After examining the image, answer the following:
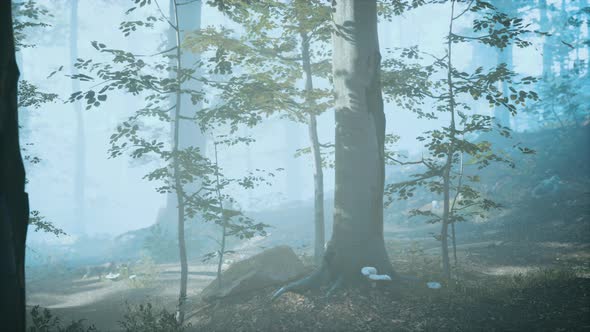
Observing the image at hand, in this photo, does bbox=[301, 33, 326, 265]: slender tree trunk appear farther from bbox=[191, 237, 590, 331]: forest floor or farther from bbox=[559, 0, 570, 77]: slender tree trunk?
bbox=[559, 0, 570, 77]: slender tree trunk

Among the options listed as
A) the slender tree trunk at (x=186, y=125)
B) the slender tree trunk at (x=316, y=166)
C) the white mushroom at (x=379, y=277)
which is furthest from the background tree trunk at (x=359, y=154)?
the slender tree trunk at (x=186, y=125)

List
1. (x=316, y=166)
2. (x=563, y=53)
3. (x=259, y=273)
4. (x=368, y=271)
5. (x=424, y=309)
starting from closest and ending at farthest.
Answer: (x=424, y=309) < (x=368, y=271) < (x=259, y=273) < (x=316, y=166) < (x=563, y=53)

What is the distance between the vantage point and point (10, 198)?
2502 millimetres

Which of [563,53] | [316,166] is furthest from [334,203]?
[563,53]

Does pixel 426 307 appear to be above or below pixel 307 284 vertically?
below

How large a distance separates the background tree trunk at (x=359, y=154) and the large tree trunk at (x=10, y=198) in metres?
4.41

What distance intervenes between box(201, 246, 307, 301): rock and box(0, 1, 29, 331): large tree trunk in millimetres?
4306

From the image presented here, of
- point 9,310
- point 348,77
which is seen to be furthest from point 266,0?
point 9,310

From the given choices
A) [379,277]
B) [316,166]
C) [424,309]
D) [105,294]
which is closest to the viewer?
[424,309]

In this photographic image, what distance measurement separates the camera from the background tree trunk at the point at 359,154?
5887mm

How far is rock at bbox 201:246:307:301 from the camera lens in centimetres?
653

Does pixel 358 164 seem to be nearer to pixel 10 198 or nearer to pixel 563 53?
pixel 10 198

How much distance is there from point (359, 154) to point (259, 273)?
300cm

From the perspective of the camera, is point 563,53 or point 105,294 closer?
point 105,294
